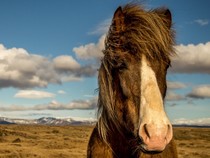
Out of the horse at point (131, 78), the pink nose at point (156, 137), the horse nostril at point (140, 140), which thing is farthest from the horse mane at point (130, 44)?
the pink nose at point (156, 137)

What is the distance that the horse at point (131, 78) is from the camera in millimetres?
3492

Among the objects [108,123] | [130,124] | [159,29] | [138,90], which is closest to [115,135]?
[108,123]

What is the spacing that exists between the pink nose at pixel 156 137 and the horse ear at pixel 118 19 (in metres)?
1.54

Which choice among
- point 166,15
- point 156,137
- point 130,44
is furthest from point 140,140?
point 166,15

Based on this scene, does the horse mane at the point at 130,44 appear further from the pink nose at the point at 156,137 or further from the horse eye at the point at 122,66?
the pink nose at the point at 156,137

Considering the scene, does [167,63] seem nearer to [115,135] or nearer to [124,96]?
[124,96]

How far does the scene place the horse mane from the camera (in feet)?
12.8

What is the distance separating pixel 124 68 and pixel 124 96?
34 cm

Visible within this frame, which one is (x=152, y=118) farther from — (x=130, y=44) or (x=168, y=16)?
(x=168, y=16)

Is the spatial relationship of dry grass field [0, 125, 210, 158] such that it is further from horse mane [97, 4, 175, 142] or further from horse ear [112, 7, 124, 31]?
horse ear [112, 7, 124, 31]

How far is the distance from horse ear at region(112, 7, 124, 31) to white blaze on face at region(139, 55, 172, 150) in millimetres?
891

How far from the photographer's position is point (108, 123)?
14.1 ft

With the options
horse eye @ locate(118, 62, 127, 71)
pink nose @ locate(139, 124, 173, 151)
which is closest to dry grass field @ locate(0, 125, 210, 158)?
horse eye @ locate(118, 62, 127, 71)

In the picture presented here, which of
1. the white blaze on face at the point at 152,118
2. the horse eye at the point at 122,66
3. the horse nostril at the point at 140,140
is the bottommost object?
the horse nostril at the point at 140,140
